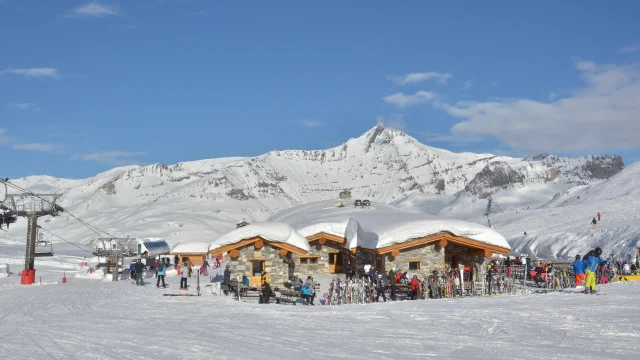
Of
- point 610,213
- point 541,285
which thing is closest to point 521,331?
point 541,285

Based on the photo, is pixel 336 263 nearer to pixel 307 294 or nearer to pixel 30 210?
pixel 307 294

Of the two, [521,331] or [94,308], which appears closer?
[521,331]

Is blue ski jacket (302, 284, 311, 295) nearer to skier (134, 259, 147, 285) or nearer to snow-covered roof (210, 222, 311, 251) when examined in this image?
snow-covered roof (210, 222, 311, 251)

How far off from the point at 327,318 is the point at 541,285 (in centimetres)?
1388

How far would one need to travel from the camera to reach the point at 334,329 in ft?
48.6

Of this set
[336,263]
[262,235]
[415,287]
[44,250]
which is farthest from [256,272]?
[44,250]

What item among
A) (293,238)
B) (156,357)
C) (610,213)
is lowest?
(156,357)

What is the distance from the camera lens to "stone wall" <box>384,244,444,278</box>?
28.4 metres

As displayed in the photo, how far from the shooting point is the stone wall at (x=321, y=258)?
3622 centimetres

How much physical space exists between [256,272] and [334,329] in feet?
47.1

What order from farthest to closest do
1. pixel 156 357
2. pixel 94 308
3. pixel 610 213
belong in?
pixel 610 213, pixel 94 308, pixel 156 357

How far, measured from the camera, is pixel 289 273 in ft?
99.2

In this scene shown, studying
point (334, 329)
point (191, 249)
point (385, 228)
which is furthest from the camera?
point (191, 249)

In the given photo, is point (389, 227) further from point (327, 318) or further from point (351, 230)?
point (327, 318)
